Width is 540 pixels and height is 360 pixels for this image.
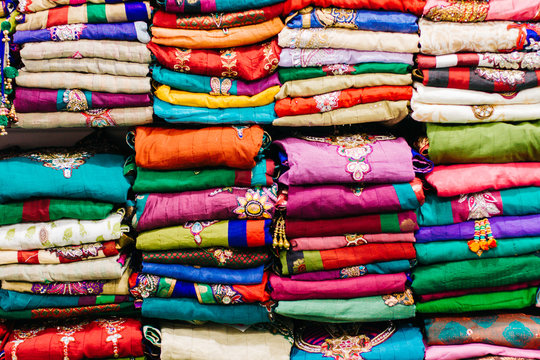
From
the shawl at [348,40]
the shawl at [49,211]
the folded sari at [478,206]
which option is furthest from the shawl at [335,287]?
the shawl at [348,40]

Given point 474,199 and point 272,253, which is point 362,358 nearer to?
point 272,253

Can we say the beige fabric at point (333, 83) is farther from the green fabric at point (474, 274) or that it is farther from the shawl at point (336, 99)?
the green fabric at point (474, 274)

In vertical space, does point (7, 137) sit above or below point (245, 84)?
below

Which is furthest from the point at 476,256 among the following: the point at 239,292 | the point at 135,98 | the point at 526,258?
the point at 135,98

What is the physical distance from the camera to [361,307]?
130 centimetres

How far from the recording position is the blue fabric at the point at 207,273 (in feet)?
4.21

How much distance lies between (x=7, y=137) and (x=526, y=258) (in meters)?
1.91

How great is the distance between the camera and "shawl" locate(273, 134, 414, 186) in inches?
47.7

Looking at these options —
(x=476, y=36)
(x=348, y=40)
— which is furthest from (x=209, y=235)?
(x=476, y=36)

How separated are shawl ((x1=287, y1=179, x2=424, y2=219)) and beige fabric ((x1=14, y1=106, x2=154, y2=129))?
1.67 feet

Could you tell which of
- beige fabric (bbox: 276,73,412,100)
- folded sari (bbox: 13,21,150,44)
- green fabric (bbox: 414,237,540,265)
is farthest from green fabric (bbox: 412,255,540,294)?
folded sari (bbox: 13,21,150,44)

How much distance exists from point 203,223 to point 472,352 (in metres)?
0.97

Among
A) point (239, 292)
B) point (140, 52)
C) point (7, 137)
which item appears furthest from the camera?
point (7, 137)

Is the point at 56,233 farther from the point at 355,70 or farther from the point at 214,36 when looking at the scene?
the point at 355,70
